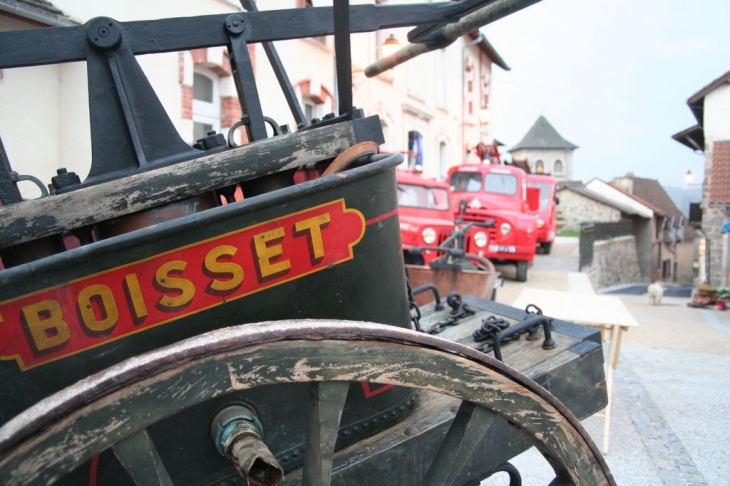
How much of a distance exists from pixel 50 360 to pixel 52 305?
0.13 m

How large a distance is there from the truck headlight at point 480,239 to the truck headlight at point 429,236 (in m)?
1.91

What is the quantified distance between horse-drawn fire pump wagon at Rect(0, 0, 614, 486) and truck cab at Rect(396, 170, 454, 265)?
6.99 metres

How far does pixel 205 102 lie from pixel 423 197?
3.93m

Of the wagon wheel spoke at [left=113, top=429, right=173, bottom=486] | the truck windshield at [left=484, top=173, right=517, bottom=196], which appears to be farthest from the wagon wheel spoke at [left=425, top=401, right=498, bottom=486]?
the truck windshield at [left=484, top=173, right=517, bottom=196]

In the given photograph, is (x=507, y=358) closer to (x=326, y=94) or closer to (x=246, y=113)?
(x=246, y=113)

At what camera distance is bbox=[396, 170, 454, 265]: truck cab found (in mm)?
8961

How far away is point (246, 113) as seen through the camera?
1.88m

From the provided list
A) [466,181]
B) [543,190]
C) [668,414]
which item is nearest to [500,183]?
[466,181]

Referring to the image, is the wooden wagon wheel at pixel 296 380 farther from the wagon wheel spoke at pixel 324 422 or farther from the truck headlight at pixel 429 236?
the truck headlight at pixel 429 236

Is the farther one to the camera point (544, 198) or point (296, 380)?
point (544, 198)

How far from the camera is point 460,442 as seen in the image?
133cm

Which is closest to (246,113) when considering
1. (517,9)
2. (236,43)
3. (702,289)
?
(236,43)

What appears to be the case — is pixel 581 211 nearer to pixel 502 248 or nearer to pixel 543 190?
pixel 543 190

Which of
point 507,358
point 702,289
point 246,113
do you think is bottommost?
point 702,289
